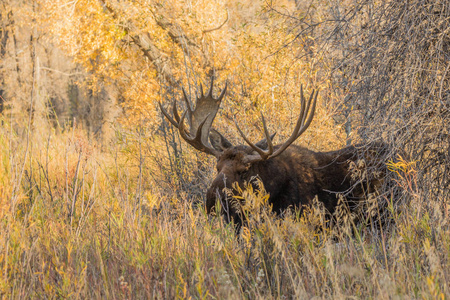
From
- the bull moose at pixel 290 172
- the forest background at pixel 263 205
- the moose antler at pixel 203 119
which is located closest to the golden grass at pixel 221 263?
the forest background at pixel 263 205

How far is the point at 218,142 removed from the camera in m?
6.11

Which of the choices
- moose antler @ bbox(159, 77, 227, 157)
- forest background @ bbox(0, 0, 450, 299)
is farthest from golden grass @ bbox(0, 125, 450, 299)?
moose antler @ bbox(159, 77, 227, 157)

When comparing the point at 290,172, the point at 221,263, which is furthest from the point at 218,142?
the point at 221,263

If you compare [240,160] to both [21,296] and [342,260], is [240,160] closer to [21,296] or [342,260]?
[342,260]

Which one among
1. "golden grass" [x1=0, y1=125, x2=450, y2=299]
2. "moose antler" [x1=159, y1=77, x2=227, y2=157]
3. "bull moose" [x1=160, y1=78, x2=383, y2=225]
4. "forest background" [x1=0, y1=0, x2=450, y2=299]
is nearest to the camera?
"golden grass" [x1=0, y1=125, x2=450, y2=299]

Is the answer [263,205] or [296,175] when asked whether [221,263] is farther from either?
[296,175]

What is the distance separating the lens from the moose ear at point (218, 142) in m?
6.06

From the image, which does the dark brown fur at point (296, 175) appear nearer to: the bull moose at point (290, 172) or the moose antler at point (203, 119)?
the bull moose at point (290, 172)

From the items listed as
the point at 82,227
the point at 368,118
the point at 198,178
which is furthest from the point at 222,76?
the point at 82,227

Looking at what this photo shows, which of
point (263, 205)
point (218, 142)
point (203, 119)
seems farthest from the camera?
point (203, 119)

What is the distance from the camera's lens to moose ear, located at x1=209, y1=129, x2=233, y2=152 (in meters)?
6.06

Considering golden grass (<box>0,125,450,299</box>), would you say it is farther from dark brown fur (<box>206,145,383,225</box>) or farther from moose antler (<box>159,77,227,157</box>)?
moose antler (<box>159,77,227,157</box>)

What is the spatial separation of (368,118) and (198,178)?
291 centimetres

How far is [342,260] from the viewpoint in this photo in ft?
10.9
